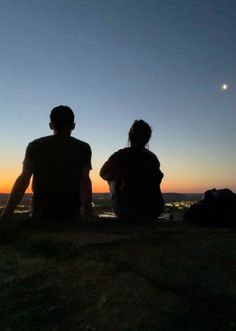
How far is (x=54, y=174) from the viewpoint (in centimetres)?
618

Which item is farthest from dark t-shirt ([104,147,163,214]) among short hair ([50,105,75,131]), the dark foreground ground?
the dark foreground ground

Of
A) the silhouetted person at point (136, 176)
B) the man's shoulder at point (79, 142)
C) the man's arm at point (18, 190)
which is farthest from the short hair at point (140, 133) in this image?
the man's arm at point (18, 190)

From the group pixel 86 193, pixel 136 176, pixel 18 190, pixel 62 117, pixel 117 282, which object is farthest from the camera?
pixel 136 176

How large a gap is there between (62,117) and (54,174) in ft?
2.57

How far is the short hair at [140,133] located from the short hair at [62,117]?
4.01 feet

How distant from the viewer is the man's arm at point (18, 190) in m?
5.86

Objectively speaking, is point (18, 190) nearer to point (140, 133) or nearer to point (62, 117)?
point (62, 117)

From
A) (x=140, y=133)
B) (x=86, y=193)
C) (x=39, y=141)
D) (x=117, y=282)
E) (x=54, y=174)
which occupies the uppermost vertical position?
(x=140, y=133)

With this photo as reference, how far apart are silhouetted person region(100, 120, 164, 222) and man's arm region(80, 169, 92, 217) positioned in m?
0.88

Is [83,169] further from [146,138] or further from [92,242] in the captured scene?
[92,242]

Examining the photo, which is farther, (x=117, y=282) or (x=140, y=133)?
(x=140, y=133)

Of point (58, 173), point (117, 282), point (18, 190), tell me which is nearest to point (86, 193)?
point (58, 173)

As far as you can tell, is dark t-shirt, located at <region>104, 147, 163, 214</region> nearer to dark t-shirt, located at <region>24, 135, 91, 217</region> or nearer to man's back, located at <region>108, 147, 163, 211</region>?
man's back, located at <region>108, 147, 163, 211</region>

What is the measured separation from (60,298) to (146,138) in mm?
4367
